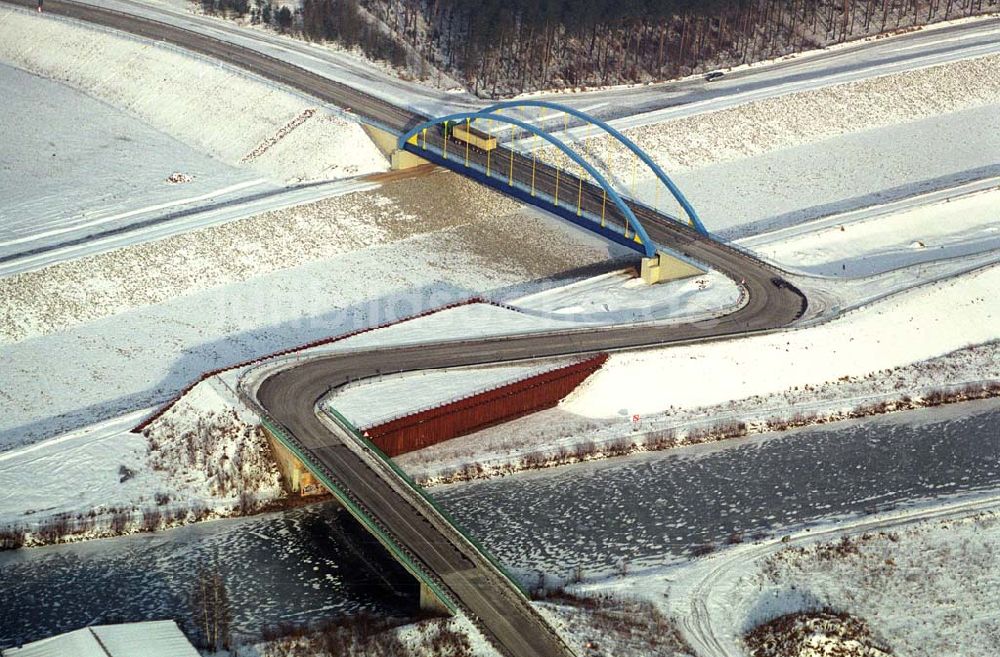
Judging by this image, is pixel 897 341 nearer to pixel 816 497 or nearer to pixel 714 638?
pixel 816 497

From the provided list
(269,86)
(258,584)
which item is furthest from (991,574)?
(269,86)

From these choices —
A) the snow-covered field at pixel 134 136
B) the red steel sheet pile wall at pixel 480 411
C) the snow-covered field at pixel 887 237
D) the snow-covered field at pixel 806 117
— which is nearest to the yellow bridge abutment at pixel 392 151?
the snow-covered field at pixel 134 136

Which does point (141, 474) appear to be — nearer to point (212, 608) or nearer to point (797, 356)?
point (212, 608)

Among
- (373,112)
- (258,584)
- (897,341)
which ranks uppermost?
(373,112)

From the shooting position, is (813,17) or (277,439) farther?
(813,17)

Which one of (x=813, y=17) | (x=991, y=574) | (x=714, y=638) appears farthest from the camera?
(x=813, y=17)

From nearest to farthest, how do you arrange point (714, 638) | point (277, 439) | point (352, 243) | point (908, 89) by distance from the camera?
point (714, 638) < point (277, 439) < point (352, 243) < point (908, 89)

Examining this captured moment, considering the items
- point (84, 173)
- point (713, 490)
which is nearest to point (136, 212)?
point (84, 173)

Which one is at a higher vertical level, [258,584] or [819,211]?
[819,211]
